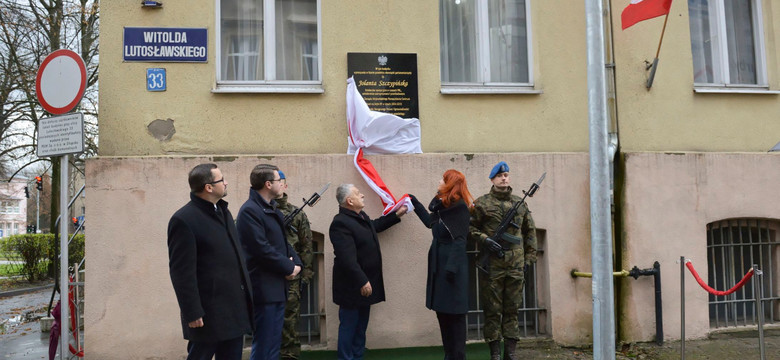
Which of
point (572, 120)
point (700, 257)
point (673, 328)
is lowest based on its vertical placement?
point (673, 328)

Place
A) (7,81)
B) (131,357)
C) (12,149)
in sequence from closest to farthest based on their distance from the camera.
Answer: (131,357)
(7,81)
(12,149)

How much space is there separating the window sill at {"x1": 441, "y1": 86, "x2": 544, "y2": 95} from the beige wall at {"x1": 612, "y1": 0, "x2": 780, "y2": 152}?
45.0 inches

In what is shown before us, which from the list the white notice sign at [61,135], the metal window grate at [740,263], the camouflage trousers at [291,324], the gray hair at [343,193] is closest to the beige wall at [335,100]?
the white notice sign at [61,135]

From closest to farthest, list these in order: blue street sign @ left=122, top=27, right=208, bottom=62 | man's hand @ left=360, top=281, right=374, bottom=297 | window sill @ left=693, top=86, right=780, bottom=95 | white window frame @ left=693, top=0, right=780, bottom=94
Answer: man's hand @ left=360, top=281, right=374, bottom=297
blue street sign @ left=122, top=27, right=208, bottom=62
window sill @ left=693, top=86, right=780, bottom=95
white window frame @ left=693, top=0, right=780, bottom=94

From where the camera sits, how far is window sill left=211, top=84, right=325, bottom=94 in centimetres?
692

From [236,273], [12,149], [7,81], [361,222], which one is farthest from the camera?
[12,149]

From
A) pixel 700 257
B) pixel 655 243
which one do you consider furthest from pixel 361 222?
pixel 700 257

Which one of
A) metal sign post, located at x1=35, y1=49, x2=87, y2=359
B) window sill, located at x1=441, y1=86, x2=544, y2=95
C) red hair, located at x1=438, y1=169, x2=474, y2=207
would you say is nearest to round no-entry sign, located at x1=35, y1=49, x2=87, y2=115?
metal sign post, located at x1=35, y1=49, x2=87, y2=359

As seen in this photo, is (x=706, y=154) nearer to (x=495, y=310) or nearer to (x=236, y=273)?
(x=495, y=310)

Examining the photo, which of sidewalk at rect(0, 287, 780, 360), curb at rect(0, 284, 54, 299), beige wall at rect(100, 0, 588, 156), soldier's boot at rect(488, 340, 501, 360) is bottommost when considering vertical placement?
curb at rect(0, 284, 54, 299)

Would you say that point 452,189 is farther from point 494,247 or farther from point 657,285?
point 657,285

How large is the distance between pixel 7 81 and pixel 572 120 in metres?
18.0

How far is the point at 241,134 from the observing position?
22.8 feet

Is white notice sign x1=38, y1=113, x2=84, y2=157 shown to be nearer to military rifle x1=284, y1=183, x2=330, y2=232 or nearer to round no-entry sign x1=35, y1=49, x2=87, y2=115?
round no-entry sign x1=35, y1=49, x2=87, y2=115
